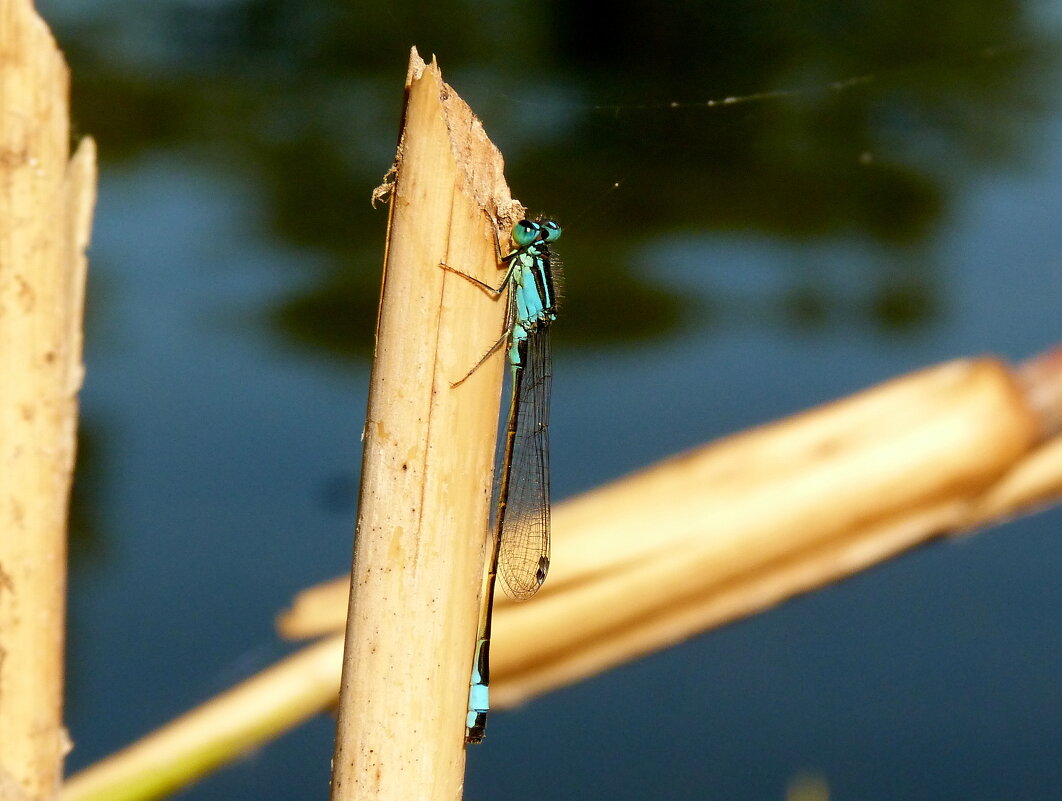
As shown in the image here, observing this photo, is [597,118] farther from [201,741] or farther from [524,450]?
[201,741]

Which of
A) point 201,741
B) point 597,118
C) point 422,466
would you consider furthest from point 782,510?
point 597,118

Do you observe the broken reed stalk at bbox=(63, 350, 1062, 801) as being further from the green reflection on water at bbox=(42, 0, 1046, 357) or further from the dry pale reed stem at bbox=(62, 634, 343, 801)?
the green reflection on water at bbox=(42, 0, 1046, 357)

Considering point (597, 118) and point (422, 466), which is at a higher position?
point (597, 118)

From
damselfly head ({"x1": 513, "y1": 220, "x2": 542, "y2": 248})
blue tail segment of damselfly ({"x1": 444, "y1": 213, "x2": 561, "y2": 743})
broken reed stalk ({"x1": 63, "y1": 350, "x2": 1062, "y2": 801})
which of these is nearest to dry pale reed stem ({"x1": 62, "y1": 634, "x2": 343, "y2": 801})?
broken reed stalk ({"x1": 63, "y1": 350, "x2": 1062, "y2": 801})

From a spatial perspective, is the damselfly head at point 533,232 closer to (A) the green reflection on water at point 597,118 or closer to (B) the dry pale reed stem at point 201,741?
(B) the dry pale reed stem at point 201,741

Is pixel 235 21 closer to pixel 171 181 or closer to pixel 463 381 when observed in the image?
pixel 171 181

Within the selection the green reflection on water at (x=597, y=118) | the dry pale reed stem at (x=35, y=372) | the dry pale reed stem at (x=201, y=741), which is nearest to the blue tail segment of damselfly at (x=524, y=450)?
the dry pale reed stem at (x=201, y=741)

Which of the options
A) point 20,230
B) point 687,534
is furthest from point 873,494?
point 20,230
